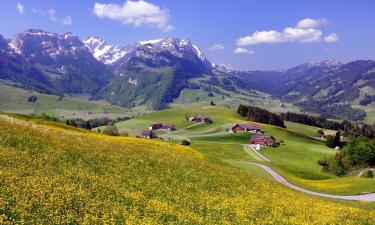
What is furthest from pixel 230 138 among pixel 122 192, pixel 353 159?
pixel 122 192

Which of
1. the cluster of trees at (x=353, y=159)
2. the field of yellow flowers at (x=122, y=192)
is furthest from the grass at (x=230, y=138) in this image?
the field of yellow flowers at (x=122, y=192)

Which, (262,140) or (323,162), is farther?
(262,140)

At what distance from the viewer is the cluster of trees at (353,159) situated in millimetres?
127688

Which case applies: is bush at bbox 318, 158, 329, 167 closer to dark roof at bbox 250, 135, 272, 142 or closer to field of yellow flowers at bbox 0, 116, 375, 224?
dark roof at bbox 250, 135, 272, 142

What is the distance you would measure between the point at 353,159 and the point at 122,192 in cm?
11483

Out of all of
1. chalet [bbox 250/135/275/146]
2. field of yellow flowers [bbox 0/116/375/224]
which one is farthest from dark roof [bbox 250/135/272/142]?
field of yellow flowers [bbox 0/116/375/224]

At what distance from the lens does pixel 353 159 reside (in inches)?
5133

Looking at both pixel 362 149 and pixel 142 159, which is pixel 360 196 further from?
pixel 362 149

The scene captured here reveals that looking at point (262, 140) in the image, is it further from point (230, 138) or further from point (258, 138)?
point (230, 138)

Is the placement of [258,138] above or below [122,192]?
below

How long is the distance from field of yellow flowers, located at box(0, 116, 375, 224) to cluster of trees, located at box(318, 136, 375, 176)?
90.8 metres

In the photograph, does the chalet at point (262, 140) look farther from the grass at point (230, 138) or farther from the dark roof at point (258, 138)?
the grass at point (230, 138)

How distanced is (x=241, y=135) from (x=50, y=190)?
579ft

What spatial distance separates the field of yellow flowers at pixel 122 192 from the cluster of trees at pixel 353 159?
298ft
